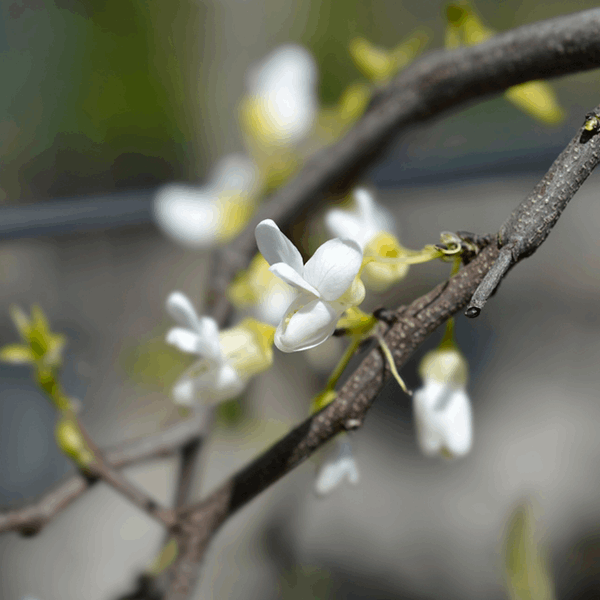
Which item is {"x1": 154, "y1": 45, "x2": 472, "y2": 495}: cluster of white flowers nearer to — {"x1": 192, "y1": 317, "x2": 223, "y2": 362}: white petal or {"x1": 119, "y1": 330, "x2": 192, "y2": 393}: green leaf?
{"x1": 192, "y1": 317, "x2": 223, "y2": 362}: white petal

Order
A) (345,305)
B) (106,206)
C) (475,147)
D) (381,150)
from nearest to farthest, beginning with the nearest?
(345,305) < (381,150) < (106,206) < (475,147)

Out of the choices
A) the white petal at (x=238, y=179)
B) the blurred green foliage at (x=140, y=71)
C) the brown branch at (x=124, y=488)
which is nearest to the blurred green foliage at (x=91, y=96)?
the blurred green foliage at (x=140, y=71)

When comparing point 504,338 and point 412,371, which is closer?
point 412,371

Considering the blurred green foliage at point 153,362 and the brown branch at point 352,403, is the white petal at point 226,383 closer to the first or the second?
the brown branch at point 352,403

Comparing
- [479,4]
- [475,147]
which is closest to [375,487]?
[475,147]

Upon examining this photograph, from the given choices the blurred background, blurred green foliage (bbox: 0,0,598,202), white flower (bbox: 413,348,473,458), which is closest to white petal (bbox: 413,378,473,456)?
white flower (bbox: 413,348,473,458)

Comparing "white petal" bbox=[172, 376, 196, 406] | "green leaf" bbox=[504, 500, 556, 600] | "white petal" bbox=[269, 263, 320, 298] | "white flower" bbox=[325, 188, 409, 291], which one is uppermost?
"white flower" bbox=[325, 188, 409, 291]

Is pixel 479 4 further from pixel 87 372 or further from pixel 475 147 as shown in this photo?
pixel 87 372
